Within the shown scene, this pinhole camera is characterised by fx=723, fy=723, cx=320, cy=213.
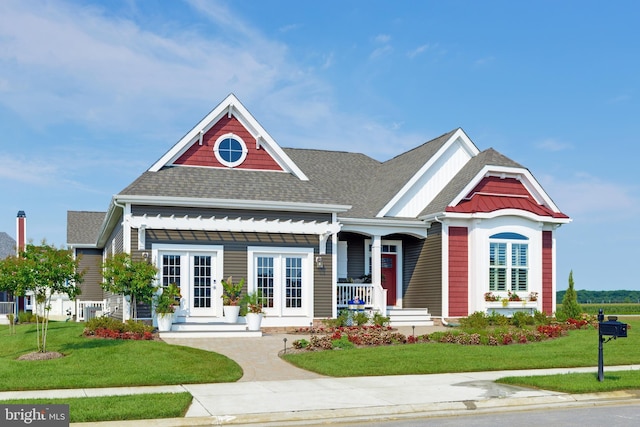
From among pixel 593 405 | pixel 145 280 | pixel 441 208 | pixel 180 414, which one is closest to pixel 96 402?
pixel 180 414

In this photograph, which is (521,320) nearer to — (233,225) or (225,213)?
(233,225)

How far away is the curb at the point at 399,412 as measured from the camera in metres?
11.1

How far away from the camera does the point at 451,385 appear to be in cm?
1440

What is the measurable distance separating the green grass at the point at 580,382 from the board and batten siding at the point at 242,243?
37.2 ft

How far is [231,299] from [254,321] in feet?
A: 4.55

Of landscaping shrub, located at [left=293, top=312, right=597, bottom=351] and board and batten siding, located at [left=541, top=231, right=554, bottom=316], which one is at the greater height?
board and batten siding, located at [left=541, top=231, right=554, bottom=316]

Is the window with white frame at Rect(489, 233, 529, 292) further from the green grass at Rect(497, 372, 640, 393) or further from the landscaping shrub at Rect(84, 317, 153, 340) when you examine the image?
the landscaping shrub at Rect(84, 317, 153, 340)

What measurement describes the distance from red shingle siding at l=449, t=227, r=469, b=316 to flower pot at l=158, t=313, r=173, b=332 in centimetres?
1049

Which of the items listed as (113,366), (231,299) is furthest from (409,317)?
(113,366)

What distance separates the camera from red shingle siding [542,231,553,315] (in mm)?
28047

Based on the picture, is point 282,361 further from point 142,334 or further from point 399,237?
point 399,237

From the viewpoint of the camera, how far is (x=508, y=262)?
2741 cm

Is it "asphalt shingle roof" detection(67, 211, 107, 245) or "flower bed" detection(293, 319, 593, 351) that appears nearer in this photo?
"flower bed" detection(293, 319, 593, 351)

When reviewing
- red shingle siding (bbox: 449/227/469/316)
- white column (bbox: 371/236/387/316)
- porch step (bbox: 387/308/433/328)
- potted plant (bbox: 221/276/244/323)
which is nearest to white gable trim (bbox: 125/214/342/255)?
potted plant (bbox: 221/276/244/323)
